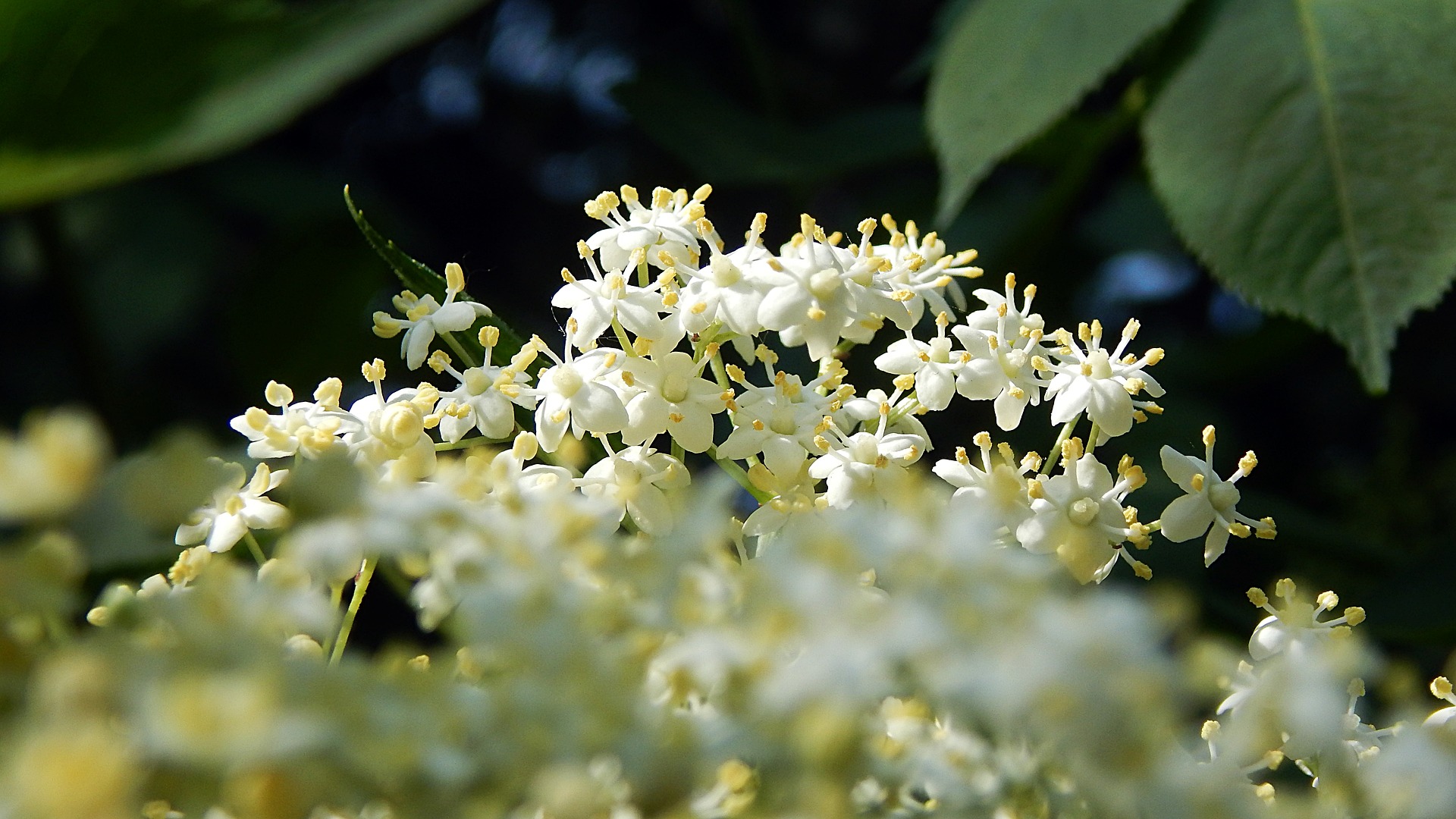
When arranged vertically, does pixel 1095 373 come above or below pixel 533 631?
below

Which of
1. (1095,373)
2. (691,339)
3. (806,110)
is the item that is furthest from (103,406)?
(806,110)

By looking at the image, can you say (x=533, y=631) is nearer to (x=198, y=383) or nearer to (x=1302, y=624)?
(x=1302, y=624)

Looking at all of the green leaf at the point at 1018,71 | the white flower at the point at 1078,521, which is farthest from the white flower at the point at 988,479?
the green leaf at the point at 1018,71

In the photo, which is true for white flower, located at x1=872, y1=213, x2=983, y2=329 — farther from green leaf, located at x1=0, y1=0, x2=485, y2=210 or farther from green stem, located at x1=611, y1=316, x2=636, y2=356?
green leaf, located at x1=0, y1=0, x2=485, y2=210

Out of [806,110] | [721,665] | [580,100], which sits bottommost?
[806,110]

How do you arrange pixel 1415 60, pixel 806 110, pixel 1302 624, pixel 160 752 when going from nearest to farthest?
1. pixel 160 752
2. pixel 1302 624
3. pixel 1415 60
4. pixel 806 110

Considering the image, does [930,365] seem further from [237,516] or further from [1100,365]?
[237,516]

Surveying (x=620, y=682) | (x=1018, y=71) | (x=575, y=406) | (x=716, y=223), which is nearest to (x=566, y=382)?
(x=575, y=406)

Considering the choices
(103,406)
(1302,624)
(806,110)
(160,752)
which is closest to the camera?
(160,752)

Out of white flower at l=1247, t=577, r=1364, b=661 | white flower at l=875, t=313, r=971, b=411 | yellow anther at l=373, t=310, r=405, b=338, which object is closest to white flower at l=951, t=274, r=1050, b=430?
white flower at l=875, t=313, r=971, b=411
